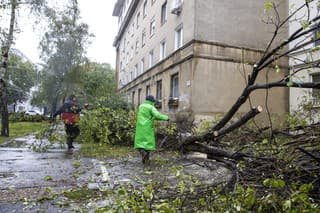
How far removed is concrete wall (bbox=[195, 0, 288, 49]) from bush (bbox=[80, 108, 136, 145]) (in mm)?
5786

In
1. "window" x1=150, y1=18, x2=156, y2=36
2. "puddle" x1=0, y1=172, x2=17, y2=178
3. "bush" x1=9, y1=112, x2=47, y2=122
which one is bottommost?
"puddle" x1=0, y1=172, x2=17, y2=178

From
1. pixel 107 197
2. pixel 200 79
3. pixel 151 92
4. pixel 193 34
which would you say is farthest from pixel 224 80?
pixel 107 197

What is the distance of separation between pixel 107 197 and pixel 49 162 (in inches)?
133

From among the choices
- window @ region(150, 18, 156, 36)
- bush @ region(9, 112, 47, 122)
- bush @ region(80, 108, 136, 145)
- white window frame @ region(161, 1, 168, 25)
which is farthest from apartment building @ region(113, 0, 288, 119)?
bush @ region(9, 112, 47, 122)

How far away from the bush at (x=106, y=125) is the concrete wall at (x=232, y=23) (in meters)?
5.79

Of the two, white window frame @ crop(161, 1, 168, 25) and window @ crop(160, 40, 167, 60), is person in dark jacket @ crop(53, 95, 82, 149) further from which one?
white window frame @ crop(161, 1, 168, 25)

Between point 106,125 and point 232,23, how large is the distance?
8846 mm

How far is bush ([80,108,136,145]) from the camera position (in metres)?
6.45

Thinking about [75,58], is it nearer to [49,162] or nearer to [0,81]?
[0,81]

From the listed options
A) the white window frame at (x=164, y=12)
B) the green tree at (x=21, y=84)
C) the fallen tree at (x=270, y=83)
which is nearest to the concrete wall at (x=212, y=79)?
the white window frame at (x=164, y=12)

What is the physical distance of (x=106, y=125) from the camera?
6547 mm

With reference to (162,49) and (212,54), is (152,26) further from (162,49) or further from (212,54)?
(212,54)

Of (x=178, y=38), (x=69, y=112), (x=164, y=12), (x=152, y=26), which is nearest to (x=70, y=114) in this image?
(x=69, y=112)

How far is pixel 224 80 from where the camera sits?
11336mm
